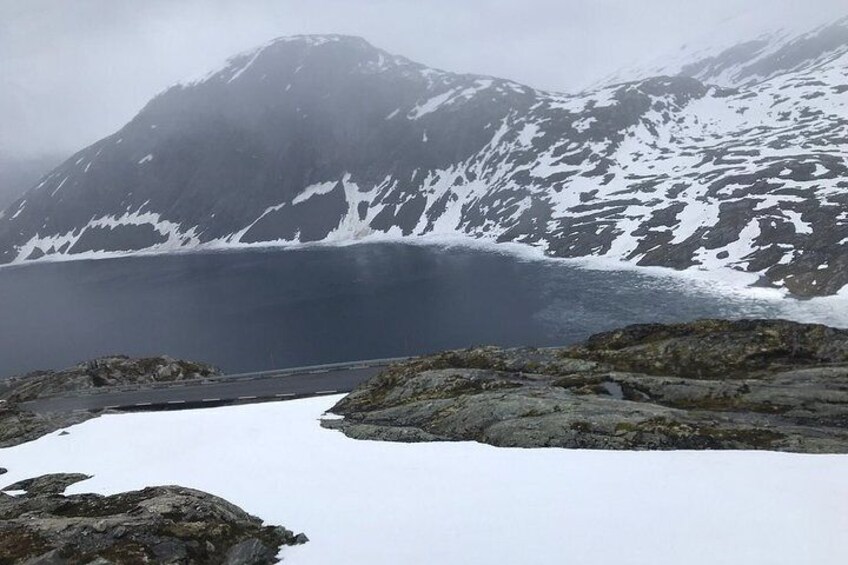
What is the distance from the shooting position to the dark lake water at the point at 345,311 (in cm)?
8156

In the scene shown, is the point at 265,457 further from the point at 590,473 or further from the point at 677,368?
the point at 677,368

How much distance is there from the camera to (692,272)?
328 feet

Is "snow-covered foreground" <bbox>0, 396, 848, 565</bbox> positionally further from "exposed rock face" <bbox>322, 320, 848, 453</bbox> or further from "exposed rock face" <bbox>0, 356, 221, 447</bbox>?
"exposed rock face" <bbox>0, 356, 221, 447</bbox>

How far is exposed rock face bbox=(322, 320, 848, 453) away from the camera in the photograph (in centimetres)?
1752

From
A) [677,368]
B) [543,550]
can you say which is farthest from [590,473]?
[677,368]

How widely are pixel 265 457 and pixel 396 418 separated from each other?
695cm

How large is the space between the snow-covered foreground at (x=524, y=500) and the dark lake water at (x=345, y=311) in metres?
59.4

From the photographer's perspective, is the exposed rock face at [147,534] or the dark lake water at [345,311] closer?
the exposed rock face at [147,534]

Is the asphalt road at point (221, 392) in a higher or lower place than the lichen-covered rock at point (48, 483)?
lower

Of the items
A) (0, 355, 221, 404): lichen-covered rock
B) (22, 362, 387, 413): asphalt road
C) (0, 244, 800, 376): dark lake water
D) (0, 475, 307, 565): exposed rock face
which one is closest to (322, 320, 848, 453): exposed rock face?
(0, 475, 307, 565): exposed rock face

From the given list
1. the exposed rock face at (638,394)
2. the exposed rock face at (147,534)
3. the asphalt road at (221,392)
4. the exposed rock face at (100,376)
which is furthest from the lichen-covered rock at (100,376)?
the exposed rock face at (147,534)

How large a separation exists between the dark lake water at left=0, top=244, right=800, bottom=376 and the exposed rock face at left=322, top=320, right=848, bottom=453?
46.1 metres

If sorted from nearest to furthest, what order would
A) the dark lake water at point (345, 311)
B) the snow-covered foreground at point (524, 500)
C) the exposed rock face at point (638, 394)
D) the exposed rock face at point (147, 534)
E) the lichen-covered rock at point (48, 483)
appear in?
the snow-covered foreground at point (524, 500), the exposed rock face at point (147, 534), the exposed rock face at point (638, 394), the lichen-covered rock at point (48, 483), the dark lake water at point (345, 311)

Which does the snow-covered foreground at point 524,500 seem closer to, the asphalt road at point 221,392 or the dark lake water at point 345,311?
the asphalt road at point 221,392
